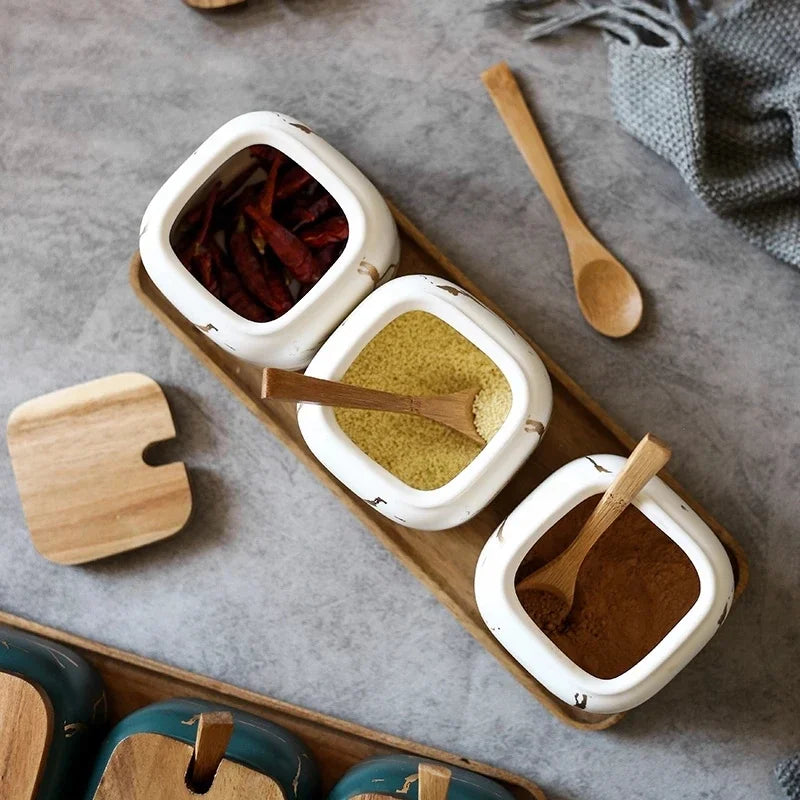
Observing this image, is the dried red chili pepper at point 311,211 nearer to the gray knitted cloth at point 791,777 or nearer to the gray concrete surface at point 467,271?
the gray concrete surface at point 467,271

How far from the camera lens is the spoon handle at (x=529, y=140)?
1.19 meters

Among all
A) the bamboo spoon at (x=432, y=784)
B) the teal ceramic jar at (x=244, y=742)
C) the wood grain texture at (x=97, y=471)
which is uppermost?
the bamboo spoon at (x=432, y=784)

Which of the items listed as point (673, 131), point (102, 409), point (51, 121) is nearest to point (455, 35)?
point (673, 131)

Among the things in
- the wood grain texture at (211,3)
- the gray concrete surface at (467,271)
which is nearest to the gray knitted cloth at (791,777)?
the gray concrete surface at (467,271)

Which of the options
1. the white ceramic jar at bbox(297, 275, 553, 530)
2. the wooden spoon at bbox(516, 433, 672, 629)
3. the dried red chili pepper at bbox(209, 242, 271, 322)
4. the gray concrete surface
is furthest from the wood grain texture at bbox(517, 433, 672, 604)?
the dried red chili pepper at bbox(209, 242, 271, 322)

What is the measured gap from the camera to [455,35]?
123cm

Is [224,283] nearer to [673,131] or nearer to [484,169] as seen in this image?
[484,169]

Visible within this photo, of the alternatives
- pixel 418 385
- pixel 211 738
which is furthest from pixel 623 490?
pixel 211 738

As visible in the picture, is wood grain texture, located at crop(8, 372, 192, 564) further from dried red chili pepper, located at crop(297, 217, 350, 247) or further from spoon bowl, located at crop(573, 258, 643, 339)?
spoon bowl, located at crop(573, 258, 643, 339)

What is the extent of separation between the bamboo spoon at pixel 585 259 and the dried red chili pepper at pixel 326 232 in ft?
0.92

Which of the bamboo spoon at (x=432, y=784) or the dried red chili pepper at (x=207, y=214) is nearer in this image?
the bamboo spoon at (x=432, y=784)

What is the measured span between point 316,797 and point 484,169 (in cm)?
86

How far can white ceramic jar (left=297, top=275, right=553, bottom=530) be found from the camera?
3.29 ft

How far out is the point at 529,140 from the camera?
1200mm
